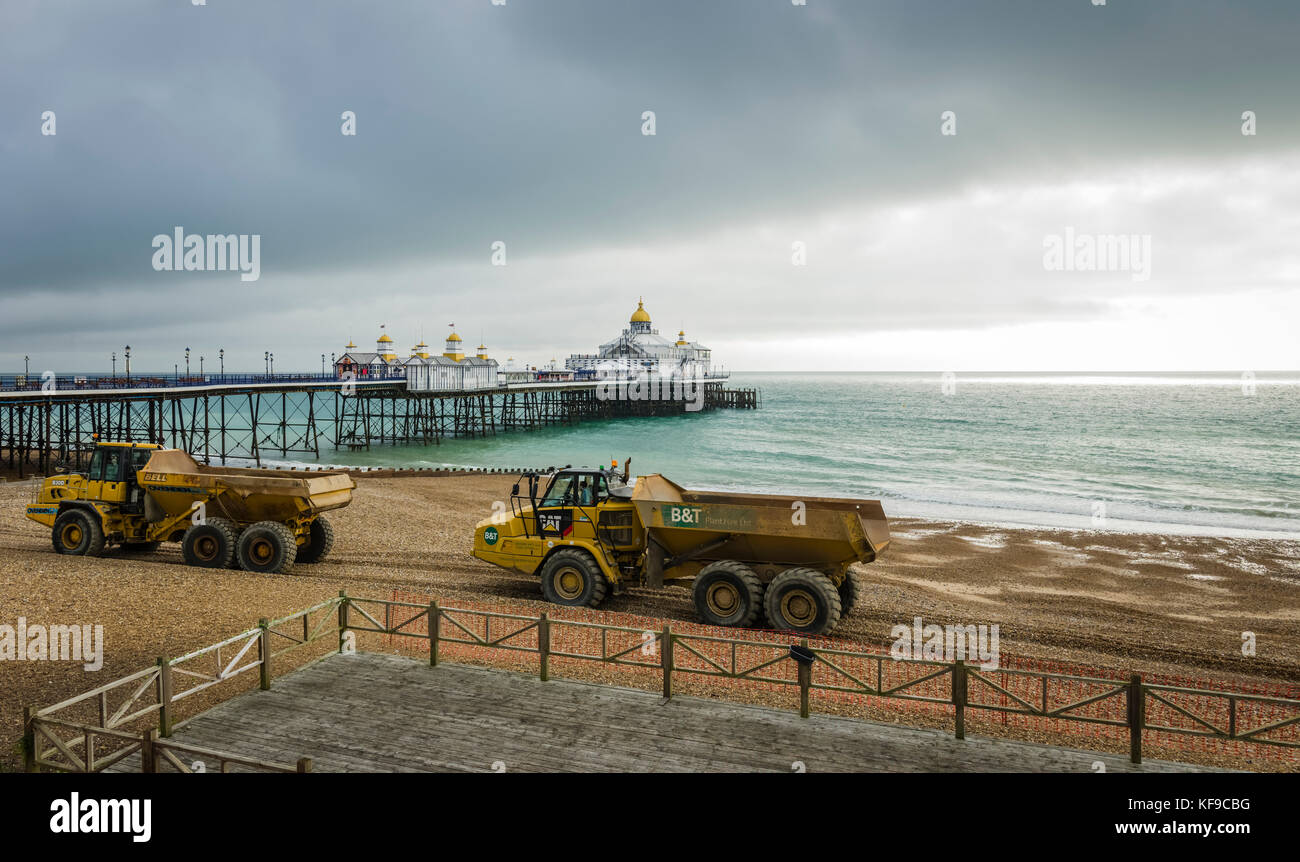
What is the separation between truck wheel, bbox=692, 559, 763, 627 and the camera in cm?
1459

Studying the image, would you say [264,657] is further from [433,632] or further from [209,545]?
[209,545]

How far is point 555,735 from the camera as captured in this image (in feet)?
Answer: 30.2

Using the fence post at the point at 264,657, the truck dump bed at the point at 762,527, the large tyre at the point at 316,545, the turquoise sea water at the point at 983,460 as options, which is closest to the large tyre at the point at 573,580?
the truck dump bed at the point at 762,527

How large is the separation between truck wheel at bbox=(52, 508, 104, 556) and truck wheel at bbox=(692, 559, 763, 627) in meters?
15.2

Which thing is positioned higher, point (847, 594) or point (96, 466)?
point (96, 466)

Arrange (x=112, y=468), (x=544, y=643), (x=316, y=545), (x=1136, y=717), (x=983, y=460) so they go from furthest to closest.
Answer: (x=983, y=460), (x=316, y=545), (x=112, y=468), (x=544, y=643), (x=1136, y=717)

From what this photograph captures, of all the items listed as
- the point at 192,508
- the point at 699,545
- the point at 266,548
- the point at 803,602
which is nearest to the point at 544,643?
the point at 699,545

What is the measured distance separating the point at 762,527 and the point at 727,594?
146 centimetres

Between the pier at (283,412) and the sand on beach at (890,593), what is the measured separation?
640cm

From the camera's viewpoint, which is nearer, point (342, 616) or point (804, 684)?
point (804, 684)

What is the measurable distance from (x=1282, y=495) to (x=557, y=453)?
48.4 meters

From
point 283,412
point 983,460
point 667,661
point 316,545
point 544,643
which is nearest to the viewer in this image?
point 667,661
